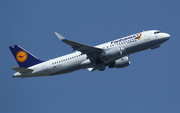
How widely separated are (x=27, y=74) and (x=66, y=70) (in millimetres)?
7022

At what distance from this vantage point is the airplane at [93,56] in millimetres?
40069

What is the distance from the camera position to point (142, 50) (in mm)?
41625

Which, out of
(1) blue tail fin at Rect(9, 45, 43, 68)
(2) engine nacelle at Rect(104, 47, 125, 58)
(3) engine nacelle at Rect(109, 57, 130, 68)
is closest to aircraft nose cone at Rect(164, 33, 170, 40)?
(3) engine nacelle at Rect(109, 57, 130, 68)

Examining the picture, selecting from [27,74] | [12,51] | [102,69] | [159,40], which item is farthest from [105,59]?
[12,51]

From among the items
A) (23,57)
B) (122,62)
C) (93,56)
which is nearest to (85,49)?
(93,56)

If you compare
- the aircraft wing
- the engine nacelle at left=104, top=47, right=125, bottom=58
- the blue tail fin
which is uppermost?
the blue tail fin

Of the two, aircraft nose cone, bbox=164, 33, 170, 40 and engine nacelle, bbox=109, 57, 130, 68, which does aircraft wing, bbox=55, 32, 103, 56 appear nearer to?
engine nacelle, bbox=109, 57, 130, 68

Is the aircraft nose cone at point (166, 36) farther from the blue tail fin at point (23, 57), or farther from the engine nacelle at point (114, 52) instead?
the blue tail fin at point (23, 57)

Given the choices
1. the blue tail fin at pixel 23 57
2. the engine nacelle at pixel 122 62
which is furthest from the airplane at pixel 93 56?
the engine nacelle at pixel 122 62

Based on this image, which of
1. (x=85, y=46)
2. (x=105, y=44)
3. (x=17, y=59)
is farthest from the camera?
(x=17, y=59)

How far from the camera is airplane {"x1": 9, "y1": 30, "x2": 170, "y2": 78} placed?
131 ft

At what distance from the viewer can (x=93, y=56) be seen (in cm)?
4072

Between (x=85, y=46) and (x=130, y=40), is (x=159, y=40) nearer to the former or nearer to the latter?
(x=130, y=40)

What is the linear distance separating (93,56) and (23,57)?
13.7 metres
